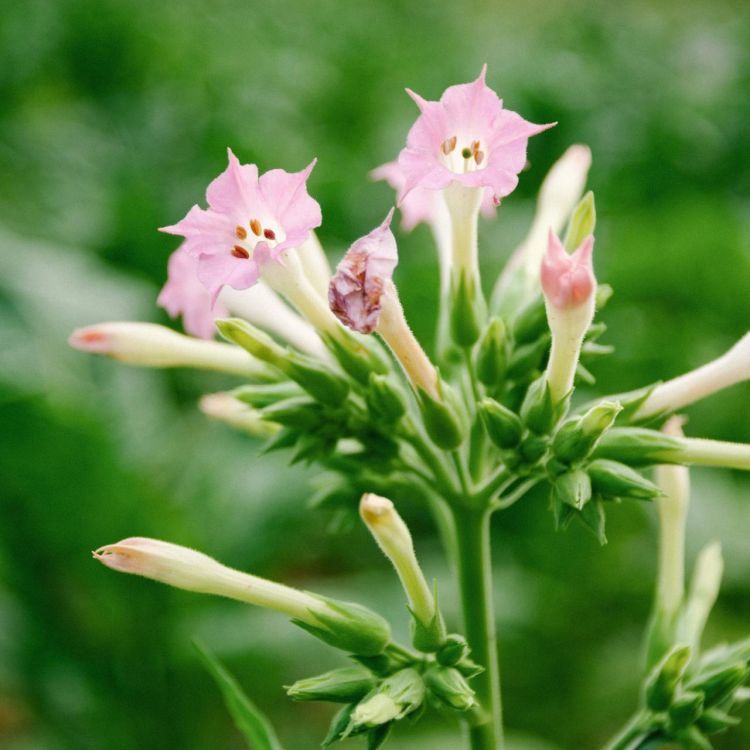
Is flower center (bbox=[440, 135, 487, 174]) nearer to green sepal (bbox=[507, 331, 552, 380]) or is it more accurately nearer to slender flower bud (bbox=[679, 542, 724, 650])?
green sepal (bbox=[507, 331, 552, 380])

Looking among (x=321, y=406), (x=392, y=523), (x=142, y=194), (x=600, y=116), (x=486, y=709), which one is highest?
(x=600, y=116)

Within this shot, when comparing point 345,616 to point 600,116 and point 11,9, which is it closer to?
point 600,116

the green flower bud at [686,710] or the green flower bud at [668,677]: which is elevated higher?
the green flower bud at [668,677]

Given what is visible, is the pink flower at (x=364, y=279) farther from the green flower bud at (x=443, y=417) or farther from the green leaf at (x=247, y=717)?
the green leaf at (x=247, y=717)

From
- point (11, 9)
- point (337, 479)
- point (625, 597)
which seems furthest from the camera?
point (11, 9)

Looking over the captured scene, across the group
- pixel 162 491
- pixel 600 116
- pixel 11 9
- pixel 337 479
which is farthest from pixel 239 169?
pixel 11 9

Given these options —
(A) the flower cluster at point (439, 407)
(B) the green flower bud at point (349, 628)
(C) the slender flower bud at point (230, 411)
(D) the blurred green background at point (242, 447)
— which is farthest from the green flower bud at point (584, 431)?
(D) the blurred green background at point (242, 447)

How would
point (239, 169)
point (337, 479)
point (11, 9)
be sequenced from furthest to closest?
point (11, 9)
point (337, 479)
point (239, 169)
